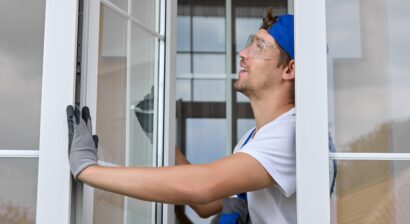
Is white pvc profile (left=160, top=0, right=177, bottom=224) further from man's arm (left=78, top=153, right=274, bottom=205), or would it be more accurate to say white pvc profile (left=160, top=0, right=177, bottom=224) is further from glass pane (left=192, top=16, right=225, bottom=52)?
glass pane (left=192, top=16, right=225, bottom=52)

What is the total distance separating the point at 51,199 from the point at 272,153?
0.63m

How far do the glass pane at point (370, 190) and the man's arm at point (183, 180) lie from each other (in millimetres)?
255

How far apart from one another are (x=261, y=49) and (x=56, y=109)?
0.78 metres

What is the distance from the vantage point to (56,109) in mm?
1555

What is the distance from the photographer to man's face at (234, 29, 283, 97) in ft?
6.62

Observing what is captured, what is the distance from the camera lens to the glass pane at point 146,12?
2.11 metres

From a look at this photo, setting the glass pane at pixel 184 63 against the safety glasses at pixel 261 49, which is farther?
the glass pane at pixel 184 63

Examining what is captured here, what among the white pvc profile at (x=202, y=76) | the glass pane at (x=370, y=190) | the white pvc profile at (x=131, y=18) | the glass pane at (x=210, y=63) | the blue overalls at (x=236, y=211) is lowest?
the blue overalls at (x=236, y=211)

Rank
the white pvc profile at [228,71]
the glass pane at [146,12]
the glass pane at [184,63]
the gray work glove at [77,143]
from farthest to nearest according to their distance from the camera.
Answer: the glass pane at [184,63] → the white pvc profile at [228,71] → the glass pane at [146,12] → the gray work glove at [77,143]

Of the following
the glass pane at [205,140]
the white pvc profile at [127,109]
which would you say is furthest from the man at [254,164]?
the glass pane at [205,140]

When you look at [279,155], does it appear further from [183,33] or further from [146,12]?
[183,33]

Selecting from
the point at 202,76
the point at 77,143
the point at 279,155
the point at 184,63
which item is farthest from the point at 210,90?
the point at 77,143

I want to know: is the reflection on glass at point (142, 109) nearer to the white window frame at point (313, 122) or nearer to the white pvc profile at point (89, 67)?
the white pvc profile at point (89, 67)

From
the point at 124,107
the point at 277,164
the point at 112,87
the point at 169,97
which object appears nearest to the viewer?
the point at 277,164
